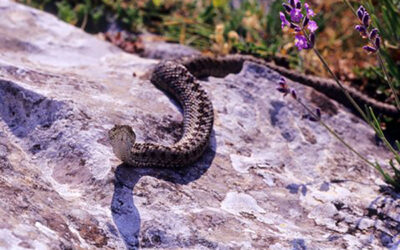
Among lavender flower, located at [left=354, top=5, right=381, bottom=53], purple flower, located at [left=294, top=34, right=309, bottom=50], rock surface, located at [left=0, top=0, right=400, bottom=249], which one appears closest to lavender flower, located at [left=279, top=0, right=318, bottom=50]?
purple flower, located at [left=294, top=34, right=309, bottom=50]

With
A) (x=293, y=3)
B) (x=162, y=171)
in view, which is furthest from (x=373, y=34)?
(x=162, y=171)

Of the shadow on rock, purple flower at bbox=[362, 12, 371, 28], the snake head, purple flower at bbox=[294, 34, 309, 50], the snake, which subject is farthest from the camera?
the snake

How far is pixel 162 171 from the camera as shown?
5.34 meters

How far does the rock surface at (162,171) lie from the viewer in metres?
4.39

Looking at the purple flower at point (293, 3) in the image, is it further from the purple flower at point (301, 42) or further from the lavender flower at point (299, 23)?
the purple flower at point (301, 42)

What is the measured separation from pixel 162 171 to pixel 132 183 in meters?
0.49

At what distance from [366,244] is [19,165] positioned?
304 centimetres

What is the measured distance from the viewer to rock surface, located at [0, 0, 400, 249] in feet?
14.4

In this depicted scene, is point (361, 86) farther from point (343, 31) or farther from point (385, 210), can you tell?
point (385, 210)

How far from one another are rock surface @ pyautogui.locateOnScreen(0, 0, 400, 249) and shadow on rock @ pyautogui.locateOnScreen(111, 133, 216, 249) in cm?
1

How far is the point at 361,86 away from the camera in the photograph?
8.55 meters

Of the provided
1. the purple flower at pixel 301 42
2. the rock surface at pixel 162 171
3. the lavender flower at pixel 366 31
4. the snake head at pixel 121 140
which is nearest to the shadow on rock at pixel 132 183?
the rock surface at pixel 162 171

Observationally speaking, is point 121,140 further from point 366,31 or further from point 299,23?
point 366,31

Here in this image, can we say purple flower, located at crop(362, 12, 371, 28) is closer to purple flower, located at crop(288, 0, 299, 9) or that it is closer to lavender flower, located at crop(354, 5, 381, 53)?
lavender flower, located at crop(354, 5, 381, 53)
